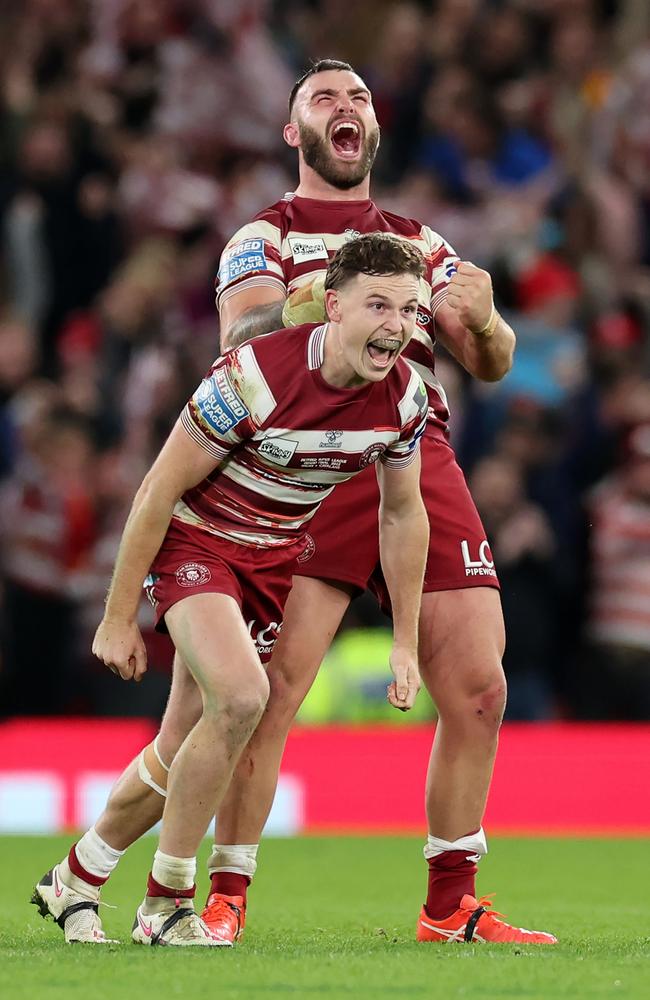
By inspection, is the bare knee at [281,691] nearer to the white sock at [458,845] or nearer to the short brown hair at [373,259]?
the white sock at [458,845]

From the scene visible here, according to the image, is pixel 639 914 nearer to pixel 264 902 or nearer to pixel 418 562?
pixel 264 902

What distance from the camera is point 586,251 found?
11.5 metres

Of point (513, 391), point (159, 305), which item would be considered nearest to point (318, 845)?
point (513, 391)

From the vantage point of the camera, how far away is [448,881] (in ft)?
18.2

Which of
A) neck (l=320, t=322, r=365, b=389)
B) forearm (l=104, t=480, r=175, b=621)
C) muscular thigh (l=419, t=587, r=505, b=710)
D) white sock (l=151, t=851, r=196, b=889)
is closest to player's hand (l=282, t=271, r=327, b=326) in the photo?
neck (l=320, t=322, r=365, b=389)

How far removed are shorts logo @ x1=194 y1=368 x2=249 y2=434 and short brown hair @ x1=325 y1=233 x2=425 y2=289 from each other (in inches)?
16.5

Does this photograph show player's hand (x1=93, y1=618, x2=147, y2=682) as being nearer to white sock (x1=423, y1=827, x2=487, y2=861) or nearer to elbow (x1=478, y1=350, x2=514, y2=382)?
white sock (x1=423, y1=827, x2=487, y2=861)

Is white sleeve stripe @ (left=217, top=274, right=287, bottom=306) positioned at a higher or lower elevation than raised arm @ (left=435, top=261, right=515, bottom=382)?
higher

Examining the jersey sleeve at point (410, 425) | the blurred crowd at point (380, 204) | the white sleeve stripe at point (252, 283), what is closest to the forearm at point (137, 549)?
the jersey sleeve at point (410, 425)

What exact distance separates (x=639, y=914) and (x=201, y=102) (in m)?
7.52

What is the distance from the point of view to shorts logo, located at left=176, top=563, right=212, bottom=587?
5.02 metres

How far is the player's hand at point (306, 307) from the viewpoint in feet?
17.5

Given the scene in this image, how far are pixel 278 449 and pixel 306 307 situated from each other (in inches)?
19.3

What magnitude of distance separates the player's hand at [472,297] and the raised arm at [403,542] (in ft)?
1.42
